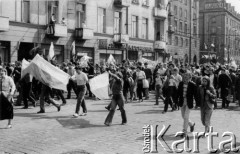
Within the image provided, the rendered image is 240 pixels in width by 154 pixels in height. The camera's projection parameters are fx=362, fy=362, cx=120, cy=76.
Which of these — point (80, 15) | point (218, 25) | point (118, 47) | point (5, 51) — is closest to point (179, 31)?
point (118, 47)

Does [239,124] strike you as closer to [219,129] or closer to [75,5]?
[219,129]

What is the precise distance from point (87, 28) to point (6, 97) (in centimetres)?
2223

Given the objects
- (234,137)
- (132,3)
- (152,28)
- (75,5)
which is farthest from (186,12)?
(234,137)

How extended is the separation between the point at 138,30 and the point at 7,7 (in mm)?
17989

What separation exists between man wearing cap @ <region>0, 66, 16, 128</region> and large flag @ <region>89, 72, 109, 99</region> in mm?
3654

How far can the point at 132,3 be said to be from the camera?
3925cm

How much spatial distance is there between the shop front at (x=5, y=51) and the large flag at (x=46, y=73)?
12741mm

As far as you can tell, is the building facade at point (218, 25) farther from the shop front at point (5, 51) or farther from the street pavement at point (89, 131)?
the street pavement at point (89, 131)

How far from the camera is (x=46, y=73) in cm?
1353

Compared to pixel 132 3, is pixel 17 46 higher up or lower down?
lower down

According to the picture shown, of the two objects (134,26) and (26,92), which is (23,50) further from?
(134,26)

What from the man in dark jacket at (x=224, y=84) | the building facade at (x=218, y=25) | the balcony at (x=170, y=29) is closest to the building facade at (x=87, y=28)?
the balcony at (x=170, y=29)

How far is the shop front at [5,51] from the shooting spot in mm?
25672

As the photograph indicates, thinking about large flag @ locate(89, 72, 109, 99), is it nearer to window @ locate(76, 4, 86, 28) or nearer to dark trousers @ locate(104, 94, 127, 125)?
dark trousers @ locate(104, 94, 127, 125)
